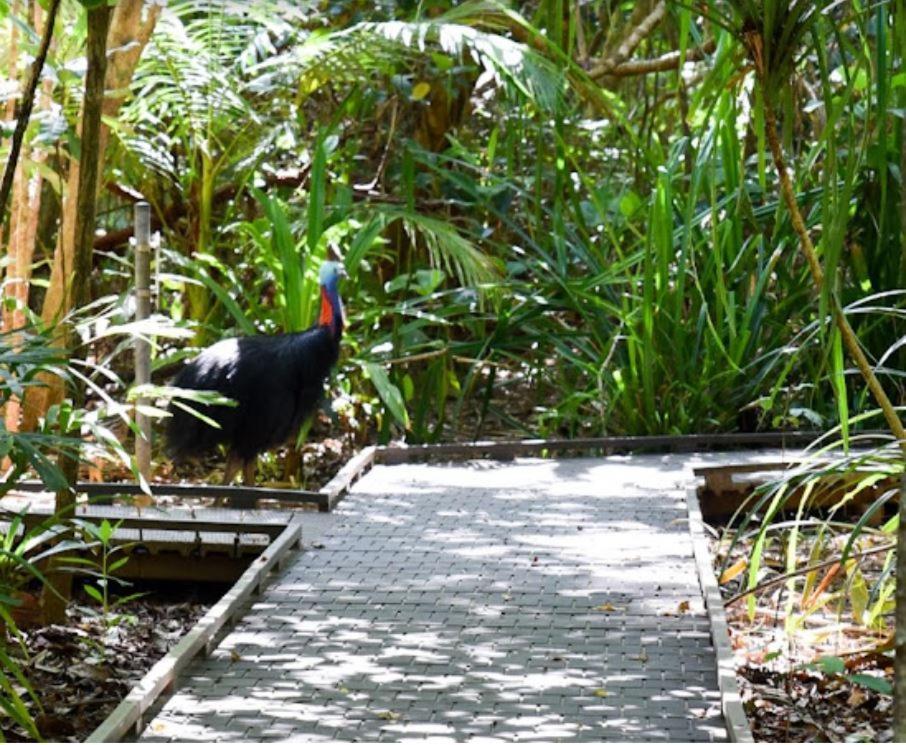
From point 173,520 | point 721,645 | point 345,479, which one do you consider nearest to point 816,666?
point 721,645

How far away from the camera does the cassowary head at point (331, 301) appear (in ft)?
20.8

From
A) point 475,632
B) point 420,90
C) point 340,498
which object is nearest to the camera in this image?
point 475,632

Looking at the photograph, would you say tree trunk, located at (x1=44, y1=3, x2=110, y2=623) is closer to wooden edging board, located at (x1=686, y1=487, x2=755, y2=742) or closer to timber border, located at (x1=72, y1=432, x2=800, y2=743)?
timber border, located at (x1=72, y1=432, x2=800, y2=743)

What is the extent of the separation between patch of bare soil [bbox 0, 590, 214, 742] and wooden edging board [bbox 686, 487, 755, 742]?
144 cm

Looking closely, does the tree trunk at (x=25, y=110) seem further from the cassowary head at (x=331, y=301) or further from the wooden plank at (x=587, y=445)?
the wooden plank at (x=587, y=445)

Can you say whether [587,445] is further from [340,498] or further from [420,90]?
[420,90]

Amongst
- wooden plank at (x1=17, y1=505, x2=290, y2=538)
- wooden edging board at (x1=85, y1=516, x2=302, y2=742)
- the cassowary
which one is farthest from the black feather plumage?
wooden edging board at (x1=85, y1=516, x2=302, y2=742)

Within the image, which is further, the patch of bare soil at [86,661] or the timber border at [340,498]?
the patch of bare soil at [86,661]

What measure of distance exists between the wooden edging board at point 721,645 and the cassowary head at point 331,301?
1.80 m

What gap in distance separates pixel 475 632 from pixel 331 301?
8.47 feet

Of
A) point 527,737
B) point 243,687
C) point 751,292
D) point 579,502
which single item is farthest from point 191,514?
point 751,292

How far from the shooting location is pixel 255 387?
6.11m

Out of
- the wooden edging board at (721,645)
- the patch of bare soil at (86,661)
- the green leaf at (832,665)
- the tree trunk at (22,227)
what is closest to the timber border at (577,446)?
the tree trunk at (22,227)

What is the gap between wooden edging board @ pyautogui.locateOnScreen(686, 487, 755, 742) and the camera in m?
3.14
